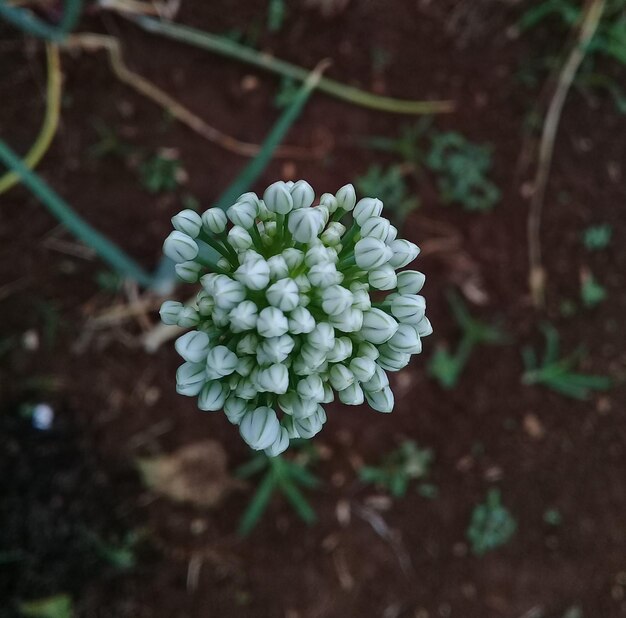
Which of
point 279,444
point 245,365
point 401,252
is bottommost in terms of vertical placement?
point 279,444

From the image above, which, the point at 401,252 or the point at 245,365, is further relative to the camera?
the point at 401,252

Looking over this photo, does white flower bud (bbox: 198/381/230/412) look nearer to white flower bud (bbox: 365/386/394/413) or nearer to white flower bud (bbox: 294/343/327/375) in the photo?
white flower bud (bbox: 294/343/327/375)

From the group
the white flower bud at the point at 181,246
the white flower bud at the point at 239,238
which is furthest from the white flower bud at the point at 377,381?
the white flower bud at the point at 181,246

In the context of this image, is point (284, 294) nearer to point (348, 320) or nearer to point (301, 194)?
point (348, 320)

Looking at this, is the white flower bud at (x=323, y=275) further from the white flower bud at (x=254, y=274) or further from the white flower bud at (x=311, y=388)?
the white flower bud at (x=311, y=388)

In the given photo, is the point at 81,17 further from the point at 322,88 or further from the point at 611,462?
the point at 611,462

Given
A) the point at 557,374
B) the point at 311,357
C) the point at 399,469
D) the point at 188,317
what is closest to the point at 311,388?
the point at 311,357
